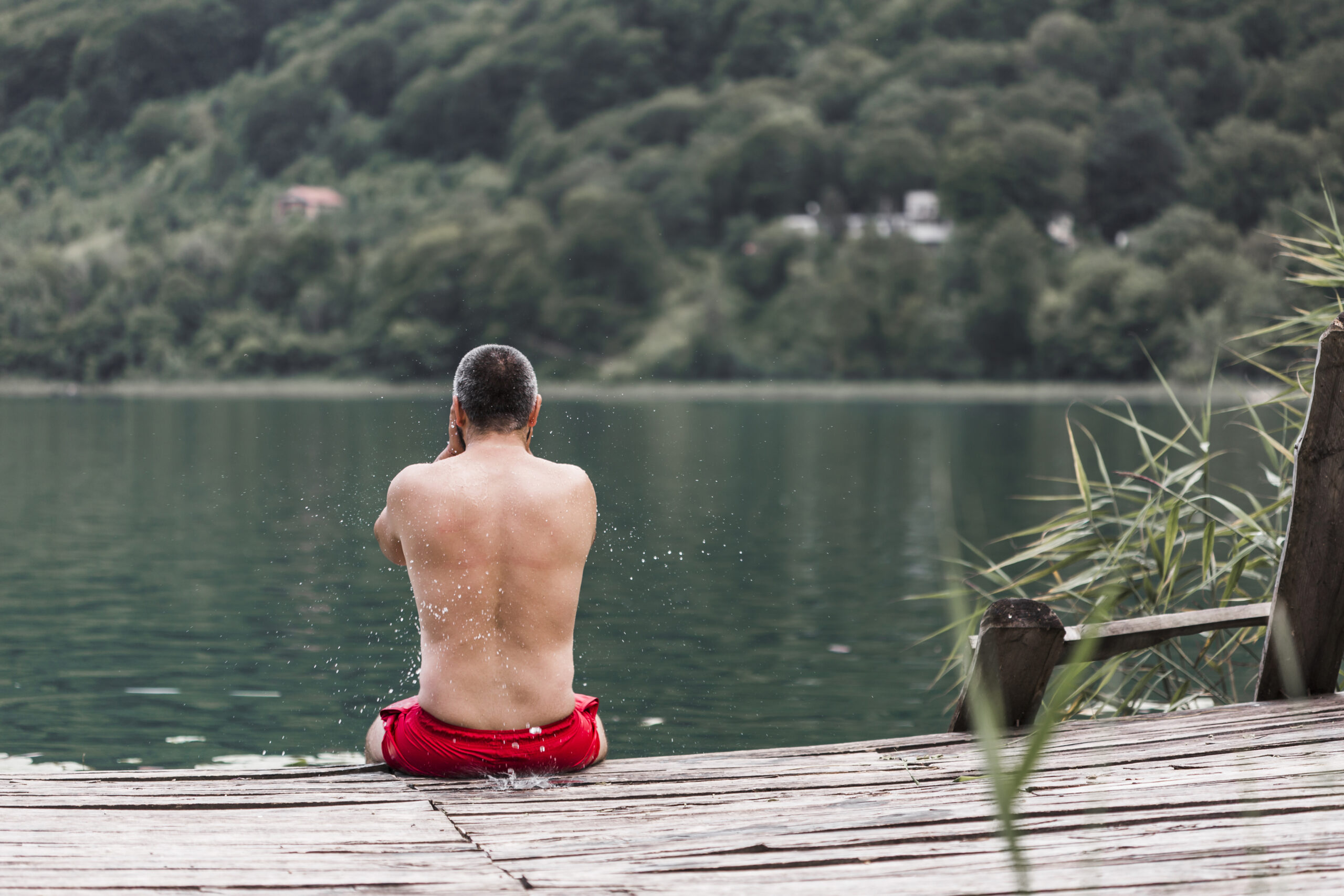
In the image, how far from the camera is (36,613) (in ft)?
48.8

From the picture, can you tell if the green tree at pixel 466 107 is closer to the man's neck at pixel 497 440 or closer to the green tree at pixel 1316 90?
the green tree at pixel 1316 90

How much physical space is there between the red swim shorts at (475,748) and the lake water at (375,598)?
1.54m

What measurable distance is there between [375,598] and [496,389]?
12.4 m

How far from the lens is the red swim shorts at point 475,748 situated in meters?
4.37

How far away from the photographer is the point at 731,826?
12.2 ft

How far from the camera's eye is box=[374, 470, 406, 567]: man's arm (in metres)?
4.40

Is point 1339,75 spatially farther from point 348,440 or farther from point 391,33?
point 391,33

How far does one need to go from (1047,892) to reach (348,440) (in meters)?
44.0

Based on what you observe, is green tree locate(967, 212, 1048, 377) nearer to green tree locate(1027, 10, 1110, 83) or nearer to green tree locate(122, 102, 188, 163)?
green tree locate(1027, 10, 1110, 83)

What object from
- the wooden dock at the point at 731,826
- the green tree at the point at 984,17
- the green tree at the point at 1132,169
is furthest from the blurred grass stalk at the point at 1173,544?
the green tree at the point at 984,17

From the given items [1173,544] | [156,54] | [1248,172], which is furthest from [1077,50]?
[1173,544]

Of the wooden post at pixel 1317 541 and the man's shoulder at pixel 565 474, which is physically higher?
the man's shoulder at pixel 565 474

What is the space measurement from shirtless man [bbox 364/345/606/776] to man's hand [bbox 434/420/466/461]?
0.11 metres

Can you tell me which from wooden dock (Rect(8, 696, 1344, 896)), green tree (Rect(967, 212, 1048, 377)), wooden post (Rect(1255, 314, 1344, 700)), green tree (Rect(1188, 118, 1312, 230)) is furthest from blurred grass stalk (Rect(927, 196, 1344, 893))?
green tree (Rect(1188, 118, 1312, 230))
